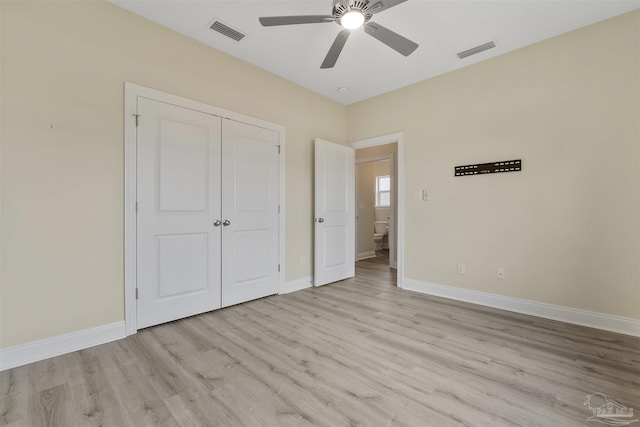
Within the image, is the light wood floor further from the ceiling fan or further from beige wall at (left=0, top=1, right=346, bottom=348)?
the ceiling fan

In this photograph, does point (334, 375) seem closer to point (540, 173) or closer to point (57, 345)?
point (57, 345)

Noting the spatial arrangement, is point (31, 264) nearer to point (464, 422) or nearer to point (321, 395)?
point (321, 395)

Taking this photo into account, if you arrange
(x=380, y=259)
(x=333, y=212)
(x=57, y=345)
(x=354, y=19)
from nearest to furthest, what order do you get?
(x=354, y=19), (x=57, y=345), (x=333, y=212), (x=380, y=259)

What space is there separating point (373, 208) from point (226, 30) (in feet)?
17.0

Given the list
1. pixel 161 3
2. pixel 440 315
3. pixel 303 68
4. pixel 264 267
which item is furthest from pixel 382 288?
pixel 161 3

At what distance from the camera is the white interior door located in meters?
3.98

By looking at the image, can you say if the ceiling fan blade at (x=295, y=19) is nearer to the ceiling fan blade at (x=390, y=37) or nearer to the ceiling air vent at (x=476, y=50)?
the ceiling fan blade at (x=390, y=37)

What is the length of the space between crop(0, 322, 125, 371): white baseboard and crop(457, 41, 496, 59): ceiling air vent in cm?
442

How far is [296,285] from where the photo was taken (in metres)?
3.82

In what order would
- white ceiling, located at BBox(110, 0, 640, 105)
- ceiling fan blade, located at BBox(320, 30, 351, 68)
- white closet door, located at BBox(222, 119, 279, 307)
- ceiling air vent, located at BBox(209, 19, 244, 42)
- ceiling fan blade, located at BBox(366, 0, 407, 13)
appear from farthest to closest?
white closet door, located at BBox(222, 119, 279, 307)
ceiling air vent, located at BBox(209, 19, 244, 42)
white ceiling, located at BBox(110, 0, 640, 105)
ceiling fan blade, located at BBox(320, 30, 351, 68)
ceiling fan blade, located at BBox(366, 0, 407, 13)

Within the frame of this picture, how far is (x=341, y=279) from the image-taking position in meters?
4.35

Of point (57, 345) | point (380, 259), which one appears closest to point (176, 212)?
point (57, 345)

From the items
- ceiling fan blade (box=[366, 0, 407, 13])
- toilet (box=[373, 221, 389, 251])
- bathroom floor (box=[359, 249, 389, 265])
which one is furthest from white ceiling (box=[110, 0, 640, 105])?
toilet (box=[373, 221, 389, 251])

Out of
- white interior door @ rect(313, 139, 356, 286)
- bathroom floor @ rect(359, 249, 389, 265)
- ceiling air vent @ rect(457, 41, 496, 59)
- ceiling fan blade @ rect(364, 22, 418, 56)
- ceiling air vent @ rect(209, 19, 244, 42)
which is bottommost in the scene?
bathroom floor @ rect(359, 249, 389, 265)
